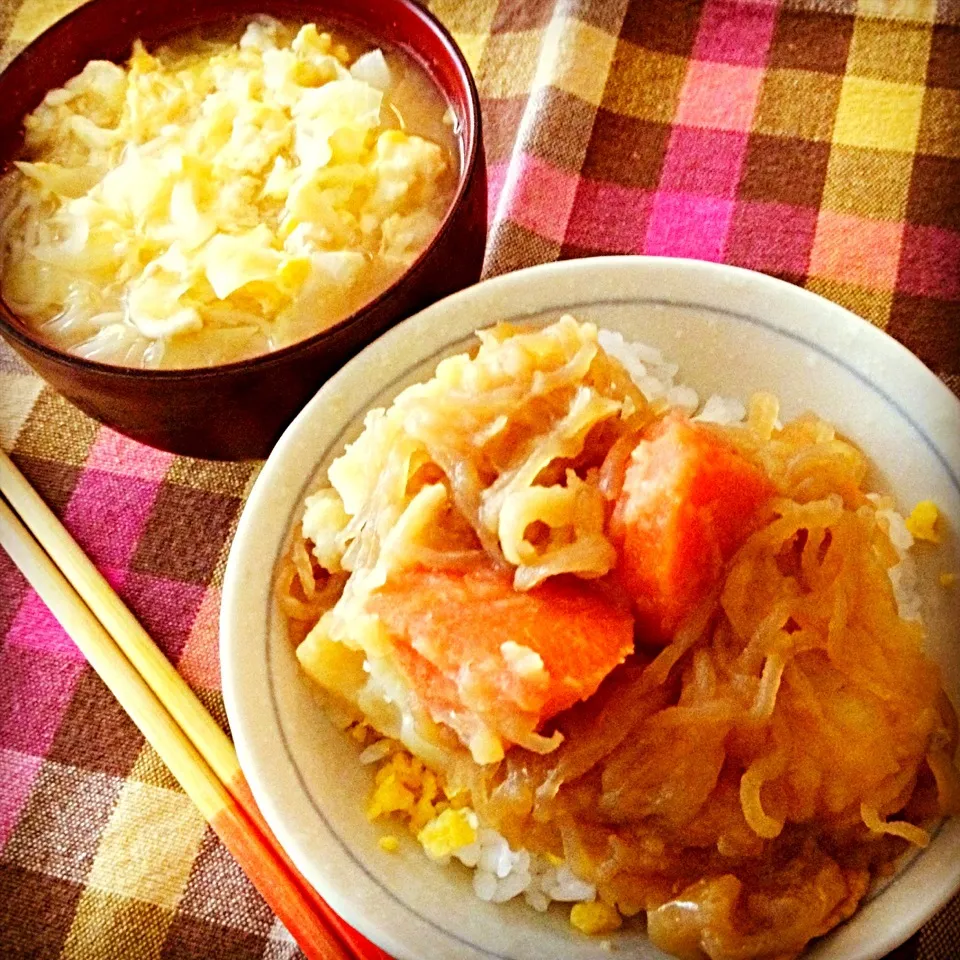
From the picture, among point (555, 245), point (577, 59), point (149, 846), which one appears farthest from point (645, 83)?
point (149, 846)

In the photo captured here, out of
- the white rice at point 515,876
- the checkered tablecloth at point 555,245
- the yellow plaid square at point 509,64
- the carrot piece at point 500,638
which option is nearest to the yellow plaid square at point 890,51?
the checkered tablecloth at point 555,245

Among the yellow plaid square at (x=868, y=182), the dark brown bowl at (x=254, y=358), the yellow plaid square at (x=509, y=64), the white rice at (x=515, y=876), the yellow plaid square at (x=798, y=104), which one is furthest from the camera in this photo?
the yellow plaid square at (x=509, y=64)

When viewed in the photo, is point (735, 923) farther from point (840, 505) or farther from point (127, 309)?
point (127, 309)

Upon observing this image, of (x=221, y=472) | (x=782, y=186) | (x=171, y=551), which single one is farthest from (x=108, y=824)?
(x=782, y=186)

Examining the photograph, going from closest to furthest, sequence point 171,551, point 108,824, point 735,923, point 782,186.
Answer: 1. point 735,923
2. point 108,824
3. point 171,551
4. point 782,186

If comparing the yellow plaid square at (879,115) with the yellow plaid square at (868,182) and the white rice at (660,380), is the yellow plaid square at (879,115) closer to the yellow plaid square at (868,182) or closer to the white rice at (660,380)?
the yellow plaid square at (868,182)

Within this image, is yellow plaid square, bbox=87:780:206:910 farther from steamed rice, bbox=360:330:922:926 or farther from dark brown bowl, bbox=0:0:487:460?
dark brown bowl, bbox=0:0:487:460

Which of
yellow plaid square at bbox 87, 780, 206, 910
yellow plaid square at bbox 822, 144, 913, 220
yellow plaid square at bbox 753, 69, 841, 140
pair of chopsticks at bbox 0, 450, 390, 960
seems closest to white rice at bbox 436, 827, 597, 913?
pair of chopsticks at bbox 0, 450, 390, 960
